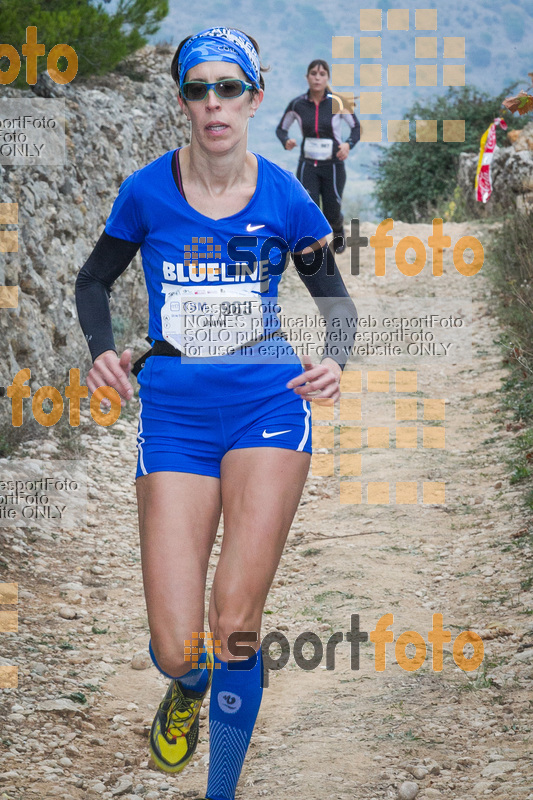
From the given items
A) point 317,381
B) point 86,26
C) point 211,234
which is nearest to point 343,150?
point 86,26

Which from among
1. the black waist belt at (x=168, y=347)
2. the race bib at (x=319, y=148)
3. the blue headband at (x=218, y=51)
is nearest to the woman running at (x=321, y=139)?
the race bib at (x=319, y=148)

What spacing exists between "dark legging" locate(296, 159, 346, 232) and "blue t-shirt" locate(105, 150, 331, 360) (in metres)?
7.56

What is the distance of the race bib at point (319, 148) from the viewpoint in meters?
10.1

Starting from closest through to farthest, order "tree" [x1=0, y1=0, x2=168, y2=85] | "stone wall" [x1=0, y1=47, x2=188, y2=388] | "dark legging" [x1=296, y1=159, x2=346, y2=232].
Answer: "stone wall" [x1=0, y1=47, x2=188, y2=388] → "tree" [x1=0, y1=0, x2=168, y2=85] → "dark legging" [x1=296, y1=159, x2=346, y2=232]

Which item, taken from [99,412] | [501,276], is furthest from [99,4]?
[501,276]

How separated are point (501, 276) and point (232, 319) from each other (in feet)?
30.0

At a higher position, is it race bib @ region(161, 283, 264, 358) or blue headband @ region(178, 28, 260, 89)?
blue headband @ region(178, 28, 260, 89)

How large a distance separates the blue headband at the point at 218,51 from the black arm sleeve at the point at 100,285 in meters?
0.58

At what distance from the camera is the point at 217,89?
2789 millimetres

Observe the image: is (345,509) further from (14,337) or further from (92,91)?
(92,91)

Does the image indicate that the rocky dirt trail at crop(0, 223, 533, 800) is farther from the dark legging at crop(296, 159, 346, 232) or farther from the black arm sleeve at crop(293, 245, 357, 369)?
the dark legging at crop(296, 159, 346, 232)

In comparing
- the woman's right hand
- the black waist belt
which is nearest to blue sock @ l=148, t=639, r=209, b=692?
the woman's right hand

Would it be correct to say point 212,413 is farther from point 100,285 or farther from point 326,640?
point 326,640

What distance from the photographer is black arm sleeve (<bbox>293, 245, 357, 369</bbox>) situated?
291 centimetres
